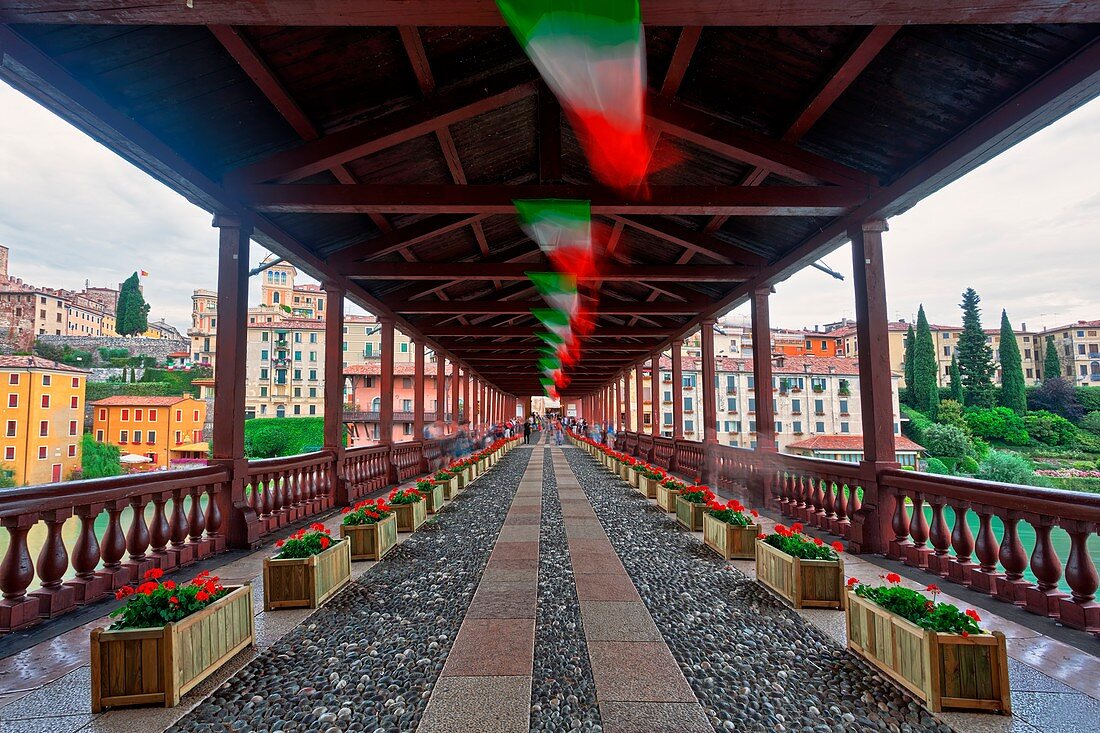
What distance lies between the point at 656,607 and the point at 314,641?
7.47 ft

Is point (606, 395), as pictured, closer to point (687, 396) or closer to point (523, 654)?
point (687, 396)

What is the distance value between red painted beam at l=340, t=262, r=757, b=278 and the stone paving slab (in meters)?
6.21

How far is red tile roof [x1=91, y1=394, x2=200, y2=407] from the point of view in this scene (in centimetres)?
4338

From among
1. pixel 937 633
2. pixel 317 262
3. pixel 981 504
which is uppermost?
pixel 317 262

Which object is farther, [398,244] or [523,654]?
[398,244]

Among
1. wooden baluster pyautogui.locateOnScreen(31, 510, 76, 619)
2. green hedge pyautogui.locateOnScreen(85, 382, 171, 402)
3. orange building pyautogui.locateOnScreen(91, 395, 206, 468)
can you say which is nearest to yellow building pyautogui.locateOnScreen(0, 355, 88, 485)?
orange building pyautogui.locateOnScreen(91, 395, 206, 468)

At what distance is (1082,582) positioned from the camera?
3.08 meters

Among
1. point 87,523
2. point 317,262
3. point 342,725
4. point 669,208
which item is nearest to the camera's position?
point 342,725

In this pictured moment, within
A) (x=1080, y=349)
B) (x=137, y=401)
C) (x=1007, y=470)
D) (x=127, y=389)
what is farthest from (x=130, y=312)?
(x=1080, y=349)

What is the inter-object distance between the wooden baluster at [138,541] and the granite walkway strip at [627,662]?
346cm

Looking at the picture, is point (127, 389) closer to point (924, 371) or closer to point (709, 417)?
point (709, 417)

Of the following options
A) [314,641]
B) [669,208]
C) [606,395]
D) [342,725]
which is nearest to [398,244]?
[669,208]

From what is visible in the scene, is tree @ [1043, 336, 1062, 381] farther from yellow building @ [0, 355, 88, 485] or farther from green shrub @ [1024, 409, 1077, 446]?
yellow building @ [0, 355, 88, 485]

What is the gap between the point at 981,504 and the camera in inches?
149
